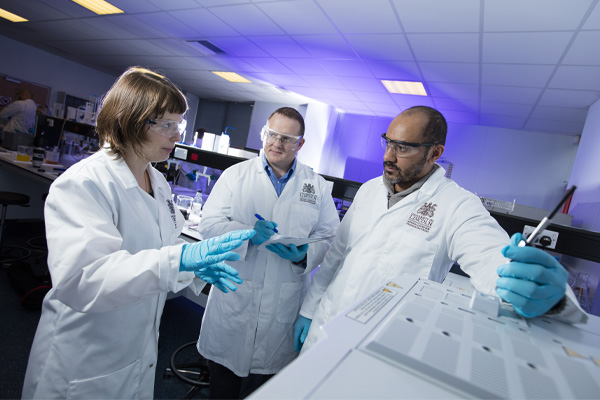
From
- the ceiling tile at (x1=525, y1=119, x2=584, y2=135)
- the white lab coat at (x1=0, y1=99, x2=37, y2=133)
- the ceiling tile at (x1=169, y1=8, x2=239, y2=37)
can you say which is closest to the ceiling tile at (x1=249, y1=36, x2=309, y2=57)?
the ceiling tile at (x1=169, y1=8, x2=239, y2=37)

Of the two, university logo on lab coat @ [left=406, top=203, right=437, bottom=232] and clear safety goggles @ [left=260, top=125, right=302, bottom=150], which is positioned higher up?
clear safety goggles @ [left=260, top=125, right=302, bottom=150]

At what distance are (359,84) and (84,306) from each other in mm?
5399

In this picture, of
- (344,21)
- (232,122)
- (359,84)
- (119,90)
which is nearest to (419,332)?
(119,90)

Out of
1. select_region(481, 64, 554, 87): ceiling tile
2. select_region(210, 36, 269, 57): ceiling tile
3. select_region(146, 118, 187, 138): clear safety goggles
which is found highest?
select_region(210, 36, 269, 57): ceiling tile

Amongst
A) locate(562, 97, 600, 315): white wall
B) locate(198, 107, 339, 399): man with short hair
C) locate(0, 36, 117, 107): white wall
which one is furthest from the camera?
locate(0, 36, 117, 107): white wall

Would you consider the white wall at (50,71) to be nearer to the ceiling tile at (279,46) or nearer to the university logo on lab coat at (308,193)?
the ceiling tile at (279,46)

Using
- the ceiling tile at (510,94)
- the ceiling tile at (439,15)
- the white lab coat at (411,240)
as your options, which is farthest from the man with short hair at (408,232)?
the ceiling tile at (510,94)

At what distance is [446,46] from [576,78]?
154cm

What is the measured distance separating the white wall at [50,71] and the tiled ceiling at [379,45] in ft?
2.86

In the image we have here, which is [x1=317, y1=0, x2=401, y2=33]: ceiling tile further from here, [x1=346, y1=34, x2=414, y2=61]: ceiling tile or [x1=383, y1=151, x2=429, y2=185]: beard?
[x1=383, y1=151, x2=429, y2=185]: beard

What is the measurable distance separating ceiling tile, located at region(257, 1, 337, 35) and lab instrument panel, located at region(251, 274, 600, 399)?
326cm

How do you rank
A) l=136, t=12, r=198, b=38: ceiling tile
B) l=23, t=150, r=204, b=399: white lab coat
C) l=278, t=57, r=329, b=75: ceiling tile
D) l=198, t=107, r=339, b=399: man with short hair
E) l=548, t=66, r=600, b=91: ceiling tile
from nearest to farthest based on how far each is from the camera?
1. l=23, t=150, r=204, b=399: white lab coat
2. l=198, t=107, r=339, b=399: man with short hair
3. l=548, t=66, r=600, b=91: ceiling tile
4. l=136, t=12, r=198, b=38: ceiling tile
5. l=278, t=57, r=329, b=75: ceiling tile

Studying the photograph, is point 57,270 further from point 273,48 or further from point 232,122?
point 232,122

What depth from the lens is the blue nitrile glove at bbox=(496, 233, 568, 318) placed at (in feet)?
2.47
